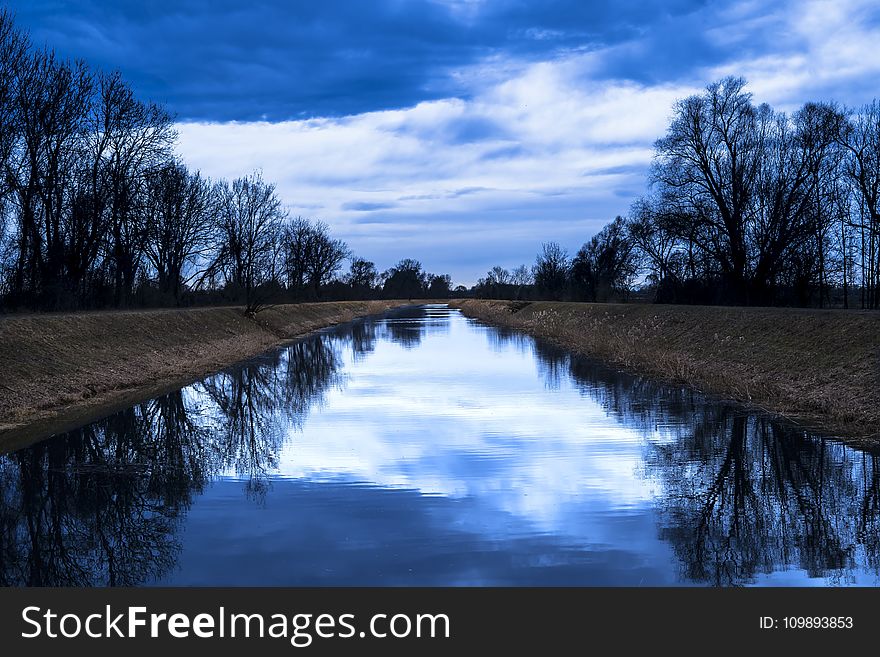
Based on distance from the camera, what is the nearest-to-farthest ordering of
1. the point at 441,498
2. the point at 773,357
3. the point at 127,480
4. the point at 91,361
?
the point at 441,498
the point at 127,480
the point at 773,357
the point at 91,361

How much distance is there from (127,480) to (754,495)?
8.35 meters

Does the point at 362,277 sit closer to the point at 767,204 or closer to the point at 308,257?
the point at 308,257

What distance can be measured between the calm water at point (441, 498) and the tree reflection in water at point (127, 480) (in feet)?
0.13

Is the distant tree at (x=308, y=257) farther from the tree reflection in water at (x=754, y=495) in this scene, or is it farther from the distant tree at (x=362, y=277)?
the tree reflection in water at (x=754, y=495)

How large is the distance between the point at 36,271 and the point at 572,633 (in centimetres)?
3978

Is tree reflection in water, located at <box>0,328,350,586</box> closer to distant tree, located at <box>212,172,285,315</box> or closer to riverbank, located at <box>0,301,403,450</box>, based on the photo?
riverbank, located at <box>0,301,403,450</box>

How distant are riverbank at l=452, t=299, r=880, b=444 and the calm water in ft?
4.46

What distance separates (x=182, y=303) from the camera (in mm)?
58469

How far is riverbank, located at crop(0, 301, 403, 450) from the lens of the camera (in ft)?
49.8

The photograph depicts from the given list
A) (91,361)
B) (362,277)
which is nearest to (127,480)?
(91,361)

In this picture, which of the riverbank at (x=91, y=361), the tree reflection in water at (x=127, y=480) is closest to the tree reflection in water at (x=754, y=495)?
the tree reflection in water at (x=127, y=480)

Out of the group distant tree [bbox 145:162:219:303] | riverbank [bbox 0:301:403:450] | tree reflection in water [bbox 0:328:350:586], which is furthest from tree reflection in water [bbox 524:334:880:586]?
distant tree [bbox 145:162:219:303]

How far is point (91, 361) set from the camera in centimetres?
2122

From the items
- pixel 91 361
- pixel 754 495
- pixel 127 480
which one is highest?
pixel 91 361
